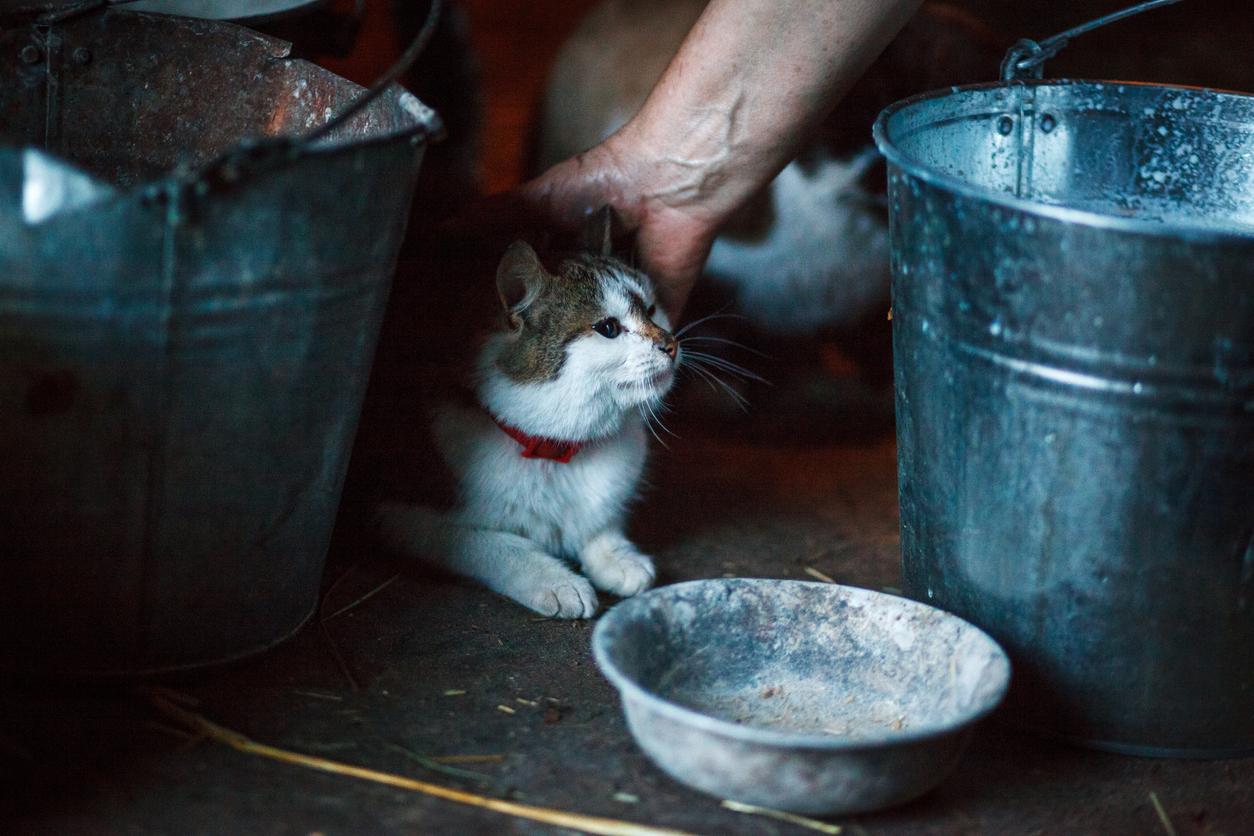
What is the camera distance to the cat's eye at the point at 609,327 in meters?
1.88

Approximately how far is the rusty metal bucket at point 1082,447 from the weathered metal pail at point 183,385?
0.60 meters

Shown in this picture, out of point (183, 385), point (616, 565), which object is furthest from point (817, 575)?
point (183, 385)

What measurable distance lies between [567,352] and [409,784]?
66cm

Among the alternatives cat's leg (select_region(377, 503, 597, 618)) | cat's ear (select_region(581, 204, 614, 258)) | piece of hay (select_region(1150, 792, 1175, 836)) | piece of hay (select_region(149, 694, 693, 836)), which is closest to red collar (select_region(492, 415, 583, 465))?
cat's leg (select_region(377, 503, 597, 618))

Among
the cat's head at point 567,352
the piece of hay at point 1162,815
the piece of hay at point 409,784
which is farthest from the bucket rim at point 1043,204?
the piece of hay at point 409,784

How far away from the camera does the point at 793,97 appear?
74.8 inches

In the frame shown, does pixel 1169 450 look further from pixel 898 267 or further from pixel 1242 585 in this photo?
pixel 898 267

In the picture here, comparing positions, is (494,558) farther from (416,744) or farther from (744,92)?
(744,92)

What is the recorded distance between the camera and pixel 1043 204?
57.3 inches

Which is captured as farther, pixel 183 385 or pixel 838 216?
pixel 838 216

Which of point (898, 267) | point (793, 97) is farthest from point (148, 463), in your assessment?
point (793, 97)

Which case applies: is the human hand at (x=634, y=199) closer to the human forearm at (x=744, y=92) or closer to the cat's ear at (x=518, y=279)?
the human forearm at (x=744, y=92)

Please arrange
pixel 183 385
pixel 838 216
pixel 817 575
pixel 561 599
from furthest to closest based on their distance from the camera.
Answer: pixel 838 216 → pixel 817 575 → pixel 561 599 → pixel 183 385

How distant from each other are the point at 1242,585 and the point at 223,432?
1071 millimetres
